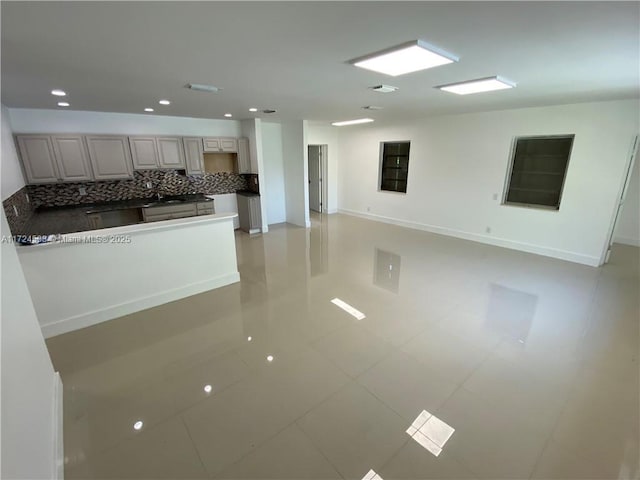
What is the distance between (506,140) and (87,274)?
6637 millimetres

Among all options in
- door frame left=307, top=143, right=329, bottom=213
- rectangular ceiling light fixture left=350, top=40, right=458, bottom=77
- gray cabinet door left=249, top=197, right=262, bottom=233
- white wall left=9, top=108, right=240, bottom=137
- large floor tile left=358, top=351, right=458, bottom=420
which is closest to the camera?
rectangular ceiling light fixture left=350, top=40, right=458, bottom=77

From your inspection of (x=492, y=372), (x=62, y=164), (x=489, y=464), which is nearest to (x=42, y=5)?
(x=489, y=464)

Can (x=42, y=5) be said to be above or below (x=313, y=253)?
above

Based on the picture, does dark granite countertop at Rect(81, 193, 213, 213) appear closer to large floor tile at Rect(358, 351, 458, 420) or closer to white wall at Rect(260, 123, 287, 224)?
white wall at Rect(260, 123, 287, 224)

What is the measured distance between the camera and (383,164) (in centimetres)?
758

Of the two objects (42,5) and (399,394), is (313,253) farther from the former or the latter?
(42,5)

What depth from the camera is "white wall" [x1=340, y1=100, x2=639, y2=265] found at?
4375mm

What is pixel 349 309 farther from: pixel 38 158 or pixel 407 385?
pixel 38 158

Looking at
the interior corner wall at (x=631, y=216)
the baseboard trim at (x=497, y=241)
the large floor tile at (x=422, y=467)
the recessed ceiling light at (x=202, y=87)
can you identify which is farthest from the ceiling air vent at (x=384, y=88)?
the interior corner wall at (x=631, y=216)

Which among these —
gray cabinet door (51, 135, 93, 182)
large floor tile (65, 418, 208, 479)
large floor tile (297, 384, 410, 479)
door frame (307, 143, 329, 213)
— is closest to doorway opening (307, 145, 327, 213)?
door frame (307, 143, 329, 213)

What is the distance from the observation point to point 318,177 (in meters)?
8.66

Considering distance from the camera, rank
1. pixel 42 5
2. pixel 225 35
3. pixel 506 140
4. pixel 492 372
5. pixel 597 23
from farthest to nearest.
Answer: pixel 506 140, pixel 492 372, pixel 225 35, pixel 597 23, pixel 42 5

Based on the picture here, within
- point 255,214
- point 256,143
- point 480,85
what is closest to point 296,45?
point 480,85

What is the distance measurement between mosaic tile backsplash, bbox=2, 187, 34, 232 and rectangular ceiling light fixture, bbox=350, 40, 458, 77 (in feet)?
13.6
